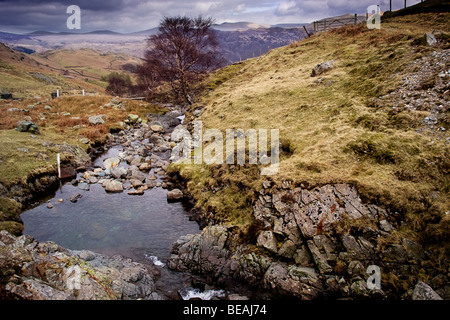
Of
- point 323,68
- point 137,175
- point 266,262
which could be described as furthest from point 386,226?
point 323,68

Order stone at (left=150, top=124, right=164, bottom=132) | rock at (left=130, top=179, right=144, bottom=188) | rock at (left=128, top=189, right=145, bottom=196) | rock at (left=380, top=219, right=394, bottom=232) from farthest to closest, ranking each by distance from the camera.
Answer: stone at (left=150, top=124, right=164, bottom=132), rock at (left=130, top=179, right=144, bottom=188), rock at (left=128, top=189, right=145, bottom=196), rock at (left=380, top=219, right=394, bottom=232)

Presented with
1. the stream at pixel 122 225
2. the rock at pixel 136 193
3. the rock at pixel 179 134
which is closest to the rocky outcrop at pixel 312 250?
the stream at pixel 122 225

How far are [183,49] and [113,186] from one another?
83.1ft

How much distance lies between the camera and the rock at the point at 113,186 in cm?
1984

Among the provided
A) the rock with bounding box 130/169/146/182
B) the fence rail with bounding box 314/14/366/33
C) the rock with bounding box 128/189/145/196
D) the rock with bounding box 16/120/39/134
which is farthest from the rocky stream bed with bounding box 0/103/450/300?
the fence rail with bounding box 314/14/366/33

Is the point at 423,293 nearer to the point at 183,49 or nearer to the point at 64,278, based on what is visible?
the point at 64,278

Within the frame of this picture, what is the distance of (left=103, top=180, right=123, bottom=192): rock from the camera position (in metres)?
19.8

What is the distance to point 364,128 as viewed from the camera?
1510 centimetres

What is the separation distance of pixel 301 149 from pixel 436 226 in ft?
25.3

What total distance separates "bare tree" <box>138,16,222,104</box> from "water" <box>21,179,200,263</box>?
25.1 meters

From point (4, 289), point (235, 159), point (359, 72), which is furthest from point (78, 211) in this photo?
point (359, 72)

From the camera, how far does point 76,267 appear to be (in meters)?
9.80

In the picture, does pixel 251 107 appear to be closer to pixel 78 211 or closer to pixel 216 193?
pixel 216 193

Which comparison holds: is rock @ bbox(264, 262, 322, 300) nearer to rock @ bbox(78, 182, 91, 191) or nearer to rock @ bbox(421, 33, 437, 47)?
rock @ bbox(78, 182, 91, 191)
